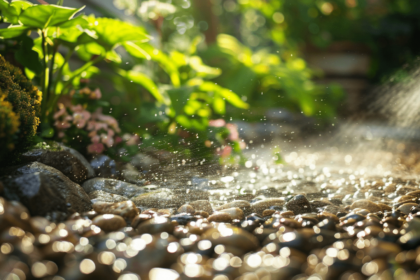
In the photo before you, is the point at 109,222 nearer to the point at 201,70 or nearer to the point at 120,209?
the point at 120,209

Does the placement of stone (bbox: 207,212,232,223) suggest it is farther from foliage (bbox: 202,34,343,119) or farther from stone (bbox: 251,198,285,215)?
foliage (bbox: 202,34,343,119)

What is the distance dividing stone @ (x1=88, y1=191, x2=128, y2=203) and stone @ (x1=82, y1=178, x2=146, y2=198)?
0.32ft

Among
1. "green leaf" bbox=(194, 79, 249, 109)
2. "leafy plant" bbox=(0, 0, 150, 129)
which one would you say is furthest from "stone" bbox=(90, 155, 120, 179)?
"green leaf" bbox=(194, 79, 249, 109)

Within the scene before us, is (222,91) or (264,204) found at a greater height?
(222,91)

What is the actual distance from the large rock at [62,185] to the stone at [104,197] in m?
0.11

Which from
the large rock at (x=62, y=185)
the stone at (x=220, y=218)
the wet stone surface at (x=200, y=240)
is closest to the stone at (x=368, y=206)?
the wet stone surface at (x=200, y=240)

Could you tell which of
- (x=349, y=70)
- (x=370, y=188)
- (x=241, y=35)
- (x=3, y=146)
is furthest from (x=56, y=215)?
(x=241, y=35)

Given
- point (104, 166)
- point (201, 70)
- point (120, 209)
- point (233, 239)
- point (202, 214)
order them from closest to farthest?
point (233, 239), point (120, 209), point (202, 214), point (104, 166), point (201, 70)

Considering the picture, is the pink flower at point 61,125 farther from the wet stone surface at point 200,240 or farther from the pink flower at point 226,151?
the pink flower at point 226,151

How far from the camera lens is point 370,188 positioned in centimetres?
214

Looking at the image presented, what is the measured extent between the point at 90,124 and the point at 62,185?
104 cm

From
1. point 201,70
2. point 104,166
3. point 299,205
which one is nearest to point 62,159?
point 104,166

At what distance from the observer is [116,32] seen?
2033 mm

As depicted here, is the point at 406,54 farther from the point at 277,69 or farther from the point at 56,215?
the point at 56,215
